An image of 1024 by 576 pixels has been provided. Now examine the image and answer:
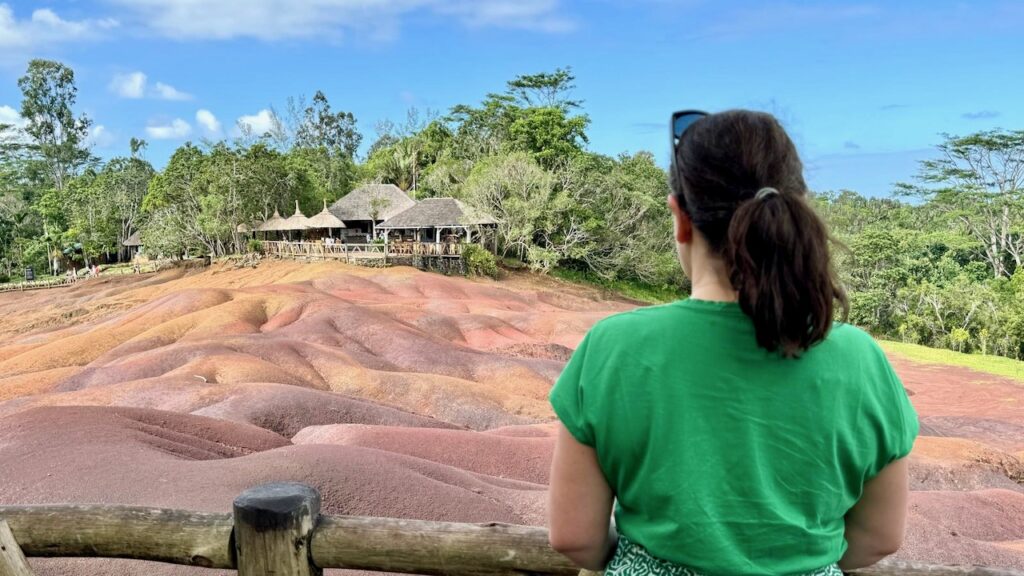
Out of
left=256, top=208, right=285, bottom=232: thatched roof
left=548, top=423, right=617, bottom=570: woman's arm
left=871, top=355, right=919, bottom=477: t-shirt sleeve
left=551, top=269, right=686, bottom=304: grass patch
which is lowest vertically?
left=551, top=269, right=686, bottom=304: grass patch

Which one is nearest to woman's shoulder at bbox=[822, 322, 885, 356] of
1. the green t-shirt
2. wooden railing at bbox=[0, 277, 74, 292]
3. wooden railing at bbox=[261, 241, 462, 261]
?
the green t-shirt

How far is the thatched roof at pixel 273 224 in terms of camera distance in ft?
150

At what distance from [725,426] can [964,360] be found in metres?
31.2

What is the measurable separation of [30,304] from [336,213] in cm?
1814

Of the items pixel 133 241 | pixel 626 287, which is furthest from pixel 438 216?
pixel 133 241

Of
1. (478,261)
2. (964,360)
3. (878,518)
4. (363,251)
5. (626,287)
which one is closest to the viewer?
(878,518)

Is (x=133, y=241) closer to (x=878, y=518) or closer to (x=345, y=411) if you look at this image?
(x=345, y=411)

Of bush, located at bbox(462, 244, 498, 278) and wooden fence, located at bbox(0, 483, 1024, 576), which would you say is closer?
wooden fence, located at bbox(0, 483, 1024, 576)

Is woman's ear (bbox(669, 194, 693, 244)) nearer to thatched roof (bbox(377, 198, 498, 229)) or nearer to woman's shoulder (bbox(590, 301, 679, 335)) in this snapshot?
woman's shoulder (bbox(590, 301, 679, 335))

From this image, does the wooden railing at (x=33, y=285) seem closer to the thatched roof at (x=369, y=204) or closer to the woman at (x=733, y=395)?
the thatched roof at (x=369, y=204)

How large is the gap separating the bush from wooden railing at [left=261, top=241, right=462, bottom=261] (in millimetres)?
484

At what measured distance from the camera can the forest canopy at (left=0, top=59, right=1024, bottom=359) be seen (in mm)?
36594

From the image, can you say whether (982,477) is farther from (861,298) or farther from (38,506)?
(861,298)

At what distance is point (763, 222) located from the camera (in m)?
1.53
